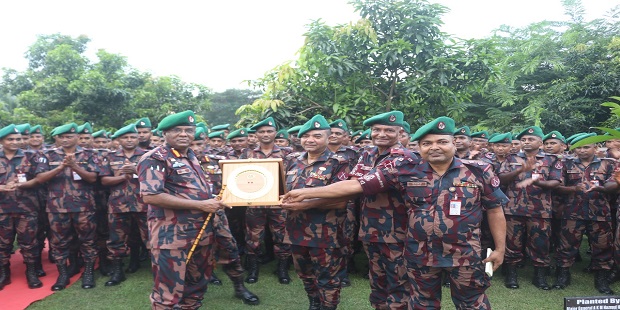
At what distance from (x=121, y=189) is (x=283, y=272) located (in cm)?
256

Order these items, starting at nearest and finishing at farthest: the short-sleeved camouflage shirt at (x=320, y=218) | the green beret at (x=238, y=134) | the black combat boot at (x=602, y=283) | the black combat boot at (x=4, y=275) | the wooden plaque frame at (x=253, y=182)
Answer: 1. the wooden plaque frame at (x=253, y=182)
2. the short-sleeved camouflage shirt at (x=320, y=218)
3. the black combat boot at (x=602, y=283)
4. the black combat boot at (x=4, y=275)
5. the green beret at (x=238, y=134)

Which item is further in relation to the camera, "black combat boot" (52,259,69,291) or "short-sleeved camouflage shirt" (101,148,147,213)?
"short-sleeved camouflage shirt" (101,148,147,213)

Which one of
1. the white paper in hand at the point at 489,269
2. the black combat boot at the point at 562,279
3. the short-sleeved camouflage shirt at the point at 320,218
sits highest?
the short-sleeved camouflage shirt at the point at 320,218

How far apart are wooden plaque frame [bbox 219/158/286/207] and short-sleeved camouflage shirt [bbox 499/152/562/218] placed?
3.48 m

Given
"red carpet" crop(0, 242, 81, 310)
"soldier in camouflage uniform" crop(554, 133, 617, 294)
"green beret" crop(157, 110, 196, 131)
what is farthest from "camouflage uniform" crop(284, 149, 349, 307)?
"red carpet" crop(0, 242, 81, 310)

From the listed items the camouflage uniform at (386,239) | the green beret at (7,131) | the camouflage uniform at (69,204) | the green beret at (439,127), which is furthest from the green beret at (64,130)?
the green beret at (439,127)

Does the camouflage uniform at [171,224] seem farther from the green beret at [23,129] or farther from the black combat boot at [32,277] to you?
the green beret at [23,129]

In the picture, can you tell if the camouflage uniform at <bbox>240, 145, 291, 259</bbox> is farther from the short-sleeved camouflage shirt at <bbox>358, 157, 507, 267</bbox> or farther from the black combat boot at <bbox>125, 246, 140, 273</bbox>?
the short-sleeved camouflage shirt at <bbox>358, 157, 507, 267</bbox>

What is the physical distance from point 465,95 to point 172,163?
7957 millimetres

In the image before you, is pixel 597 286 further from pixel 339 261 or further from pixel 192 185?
pixel 192 185

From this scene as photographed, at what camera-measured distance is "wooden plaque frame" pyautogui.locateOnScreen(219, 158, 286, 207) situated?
12.1ft

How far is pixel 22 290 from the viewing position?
18.0ft

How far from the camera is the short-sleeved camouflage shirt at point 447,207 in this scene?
10.4ft

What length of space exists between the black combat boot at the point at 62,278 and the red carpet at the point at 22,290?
0.31ft
